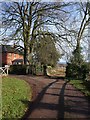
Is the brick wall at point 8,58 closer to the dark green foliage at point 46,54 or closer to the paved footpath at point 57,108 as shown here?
the dark green foliage at point 46,54

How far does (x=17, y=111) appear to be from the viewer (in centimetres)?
922

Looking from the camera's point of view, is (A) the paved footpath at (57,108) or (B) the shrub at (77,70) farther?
(B) the shrub at (77,70)

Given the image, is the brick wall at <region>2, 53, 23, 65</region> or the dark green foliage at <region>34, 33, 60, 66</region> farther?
the brick wall at <region>2, 53, 23, 65</region>

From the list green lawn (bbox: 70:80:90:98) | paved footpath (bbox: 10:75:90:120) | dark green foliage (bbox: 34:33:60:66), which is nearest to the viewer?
paved footpath (bbox: 10:75:90:120)

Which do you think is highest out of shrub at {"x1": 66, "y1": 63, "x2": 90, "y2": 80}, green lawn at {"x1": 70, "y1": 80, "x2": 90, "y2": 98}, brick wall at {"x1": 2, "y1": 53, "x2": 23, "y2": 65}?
brick wall at {"x1": 2, "y1": 53, "x2": 23, "y2": 65}

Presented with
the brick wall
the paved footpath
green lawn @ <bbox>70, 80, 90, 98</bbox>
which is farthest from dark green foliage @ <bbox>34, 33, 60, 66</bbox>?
the paved footpath

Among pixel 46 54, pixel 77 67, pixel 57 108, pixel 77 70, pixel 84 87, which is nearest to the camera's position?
pixel 57 108

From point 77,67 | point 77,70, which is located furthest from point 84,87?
point 77,67

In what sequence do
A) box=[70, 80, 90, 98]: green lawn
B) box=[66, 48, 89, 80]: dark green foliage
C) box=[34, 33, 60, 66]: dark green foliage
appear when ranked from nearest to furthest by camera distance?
box=[70, 80, 90, 98]: green lawn → box=[66, 48, 89, 80]: dark green foliage → box=[34, 33, 60, 66]: dark green foliage

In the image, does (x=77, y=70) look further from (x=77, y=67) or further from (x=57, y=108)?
(x=57, y=108)

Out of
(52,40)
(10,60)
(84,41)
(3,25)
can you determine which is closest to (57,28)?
(52,40)

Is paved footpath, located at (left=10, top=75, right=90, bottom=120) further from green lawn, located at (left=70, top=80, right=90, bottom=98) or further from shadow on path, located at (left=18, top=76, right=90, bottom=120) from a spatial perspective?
green lawn, located at (left=70, top=80, right=90, bottom=98)

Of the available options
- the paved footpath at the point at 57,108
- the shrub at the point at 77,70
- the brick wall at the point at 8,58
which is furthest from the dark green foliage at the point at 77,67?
the brick wall at the point at 8,58

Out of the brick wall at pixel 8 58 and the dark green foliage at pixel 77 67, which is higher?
the brick wall at pixel 8 58
